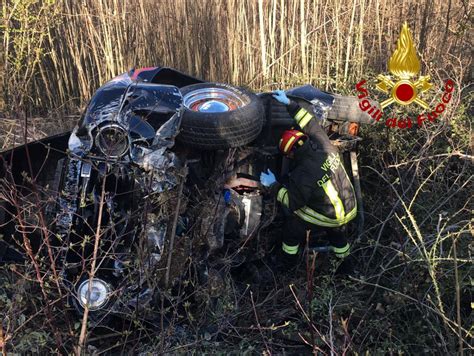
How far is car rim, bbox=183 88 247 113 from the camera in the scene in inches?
132

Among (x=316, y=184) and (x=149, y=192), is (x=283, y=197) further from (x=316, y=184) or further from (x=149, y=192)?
(x=149, y=192)

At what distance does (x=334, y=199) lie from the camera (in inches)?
133

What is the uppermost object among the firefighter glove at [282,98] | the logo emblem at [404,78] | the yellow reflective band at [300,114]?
the firefighter glove at [282,98]

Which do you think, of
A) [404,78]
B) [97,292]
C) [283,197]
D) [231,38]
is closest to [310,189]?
[283,197]

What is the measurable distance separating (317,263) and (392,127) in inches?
58.8

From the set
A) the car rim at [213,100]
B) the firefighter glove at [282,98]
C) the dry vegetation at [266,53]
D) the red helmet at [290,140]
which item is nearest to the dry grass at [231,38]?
the dry vegetation at [266,53]

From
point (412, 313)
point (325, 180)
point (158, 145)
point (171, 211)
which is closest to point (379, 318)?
point (412, 313)

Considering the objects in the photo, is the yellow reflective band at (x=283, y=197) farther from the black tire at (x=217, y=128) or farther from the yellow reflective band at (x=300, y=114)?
the yellow reflective band at (x=300, y=114)

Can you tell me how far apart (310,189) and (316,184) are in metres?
0.06

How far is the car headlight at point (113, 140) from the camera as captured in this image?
8.77ft

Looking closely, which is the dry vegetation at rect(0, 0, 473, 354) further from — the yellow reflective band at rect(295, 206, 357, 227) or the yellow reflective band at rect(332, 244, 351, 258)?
the yellow reflective band at rect(295, 206, 357, 227)

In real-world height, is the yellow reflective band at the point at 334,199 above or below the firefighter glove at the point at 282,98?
below

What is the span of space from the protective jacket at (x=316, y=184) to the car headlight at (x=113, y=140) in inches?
47.5

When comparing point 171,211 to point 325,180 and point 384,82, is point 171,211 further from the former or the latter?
point 384,82
